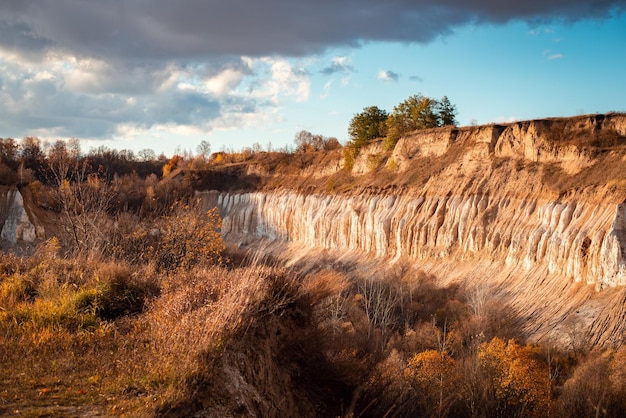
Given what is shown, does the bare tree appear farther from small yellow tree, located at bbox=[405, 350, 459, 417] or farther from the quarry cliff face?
small yellow tree, located at bbox=[405, 350, 459, 417]

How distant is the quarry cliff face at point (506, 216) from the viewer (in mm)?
28500

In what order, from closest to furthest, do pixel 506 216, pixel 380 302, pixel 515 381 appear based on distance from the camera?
pixel 515 381 < pixel 380 302 < pixel 506 216

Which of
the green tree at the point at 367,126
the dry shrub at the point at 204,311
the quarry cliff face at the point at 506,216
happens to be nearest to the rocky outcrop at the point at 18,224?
the quarry cliff face at the point at 506,216

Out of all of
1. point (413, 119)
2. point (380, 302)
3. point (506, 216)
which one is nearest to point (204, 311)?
point (380, 302)

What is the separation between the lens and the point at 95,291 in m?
11.1

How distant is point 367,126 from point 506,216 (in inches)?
1002

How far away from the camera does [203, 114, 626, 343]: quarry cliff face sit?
2850 cm

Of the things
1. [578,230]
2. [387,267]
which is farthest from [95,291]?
[387,267]

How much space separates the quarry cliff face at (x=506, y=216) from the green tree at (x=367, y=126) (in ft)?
10.5

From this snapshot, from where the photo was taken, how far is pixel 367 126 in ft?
195

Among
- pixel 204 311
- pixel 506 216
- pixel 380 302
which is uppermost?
pixel 204 311

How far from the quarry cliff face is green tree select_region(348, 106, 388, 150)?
126 inches

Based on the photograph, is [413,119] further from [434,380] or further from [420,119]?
[434,380]

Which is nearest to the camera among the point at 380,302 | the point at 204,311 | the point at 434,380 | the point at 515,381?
the point at 204,311
